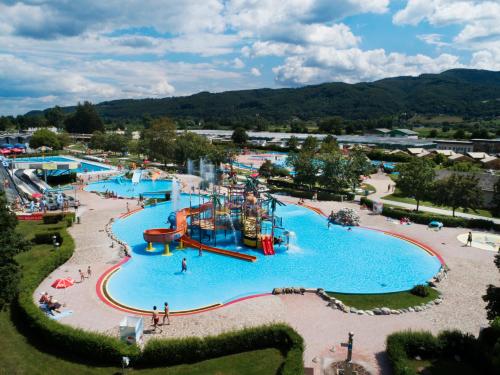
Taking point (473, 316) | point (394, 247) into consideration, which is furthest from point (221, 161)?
point (473, 316)

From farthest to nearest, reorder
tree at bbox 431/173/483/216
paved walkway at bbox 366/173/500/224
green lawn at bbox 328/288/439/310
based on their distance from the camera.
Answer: paved walkway at bbox 366/173/500/224 → tree at bbox 431/173/483/216 → green lawn at bbox 328/288/439/310

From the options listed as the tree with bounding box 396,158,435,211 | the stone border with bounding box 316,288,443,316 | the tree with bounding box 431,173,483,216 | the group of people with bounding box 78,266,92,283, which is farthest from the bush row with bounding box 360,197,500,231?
the group of people with bounding box 78,266,92,283

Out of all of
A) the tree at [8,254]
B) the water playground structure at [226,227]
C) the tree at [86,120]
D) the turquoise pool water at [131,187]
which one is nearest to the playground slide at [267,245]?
the water playground structure at [226,227]

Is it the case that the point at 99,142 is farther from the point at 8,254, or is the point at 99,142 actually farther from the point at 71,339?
the point at 71,339

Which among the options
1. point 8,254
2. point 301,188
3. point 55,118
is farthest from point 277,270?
point 55,118

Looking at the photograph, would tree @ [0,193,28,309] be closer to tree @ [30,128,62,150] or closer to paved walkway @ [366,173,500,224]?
paved walkway @ [366,173,500,224]

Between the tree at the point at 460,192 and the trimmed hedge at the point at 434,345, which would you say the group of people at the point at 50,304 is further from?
the tree at the point at 460,192
